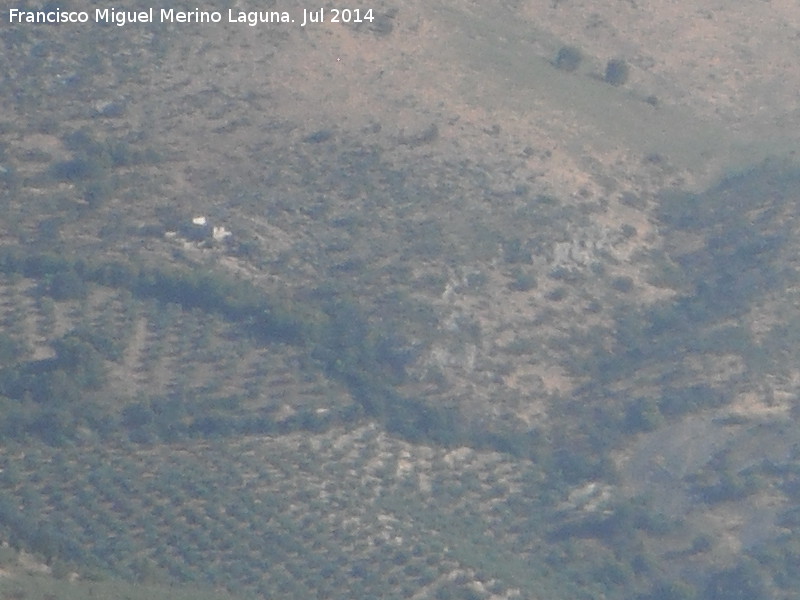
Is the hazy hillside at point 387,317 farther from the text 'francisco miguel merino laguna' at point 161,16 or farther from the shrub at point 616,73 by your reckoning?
the text 'francisco miguel merino laguna' at point 161,16

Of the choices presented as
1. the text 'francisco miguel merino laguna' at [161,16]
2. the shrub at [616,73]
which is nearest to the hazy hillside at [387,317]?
the shrub at [616,73]

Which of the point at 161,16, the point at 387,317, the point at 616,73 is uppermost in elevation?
the point at 161,16

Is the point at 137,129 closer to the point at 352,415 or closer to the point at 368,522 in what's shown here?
the point at 352,415

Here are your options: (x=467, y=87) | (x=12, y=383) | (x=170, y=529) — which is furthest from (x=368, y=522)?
(x=467, y=87)

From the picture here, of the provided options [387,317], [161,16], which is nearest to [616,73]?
[161,16]

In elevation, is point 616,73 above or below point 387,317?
above

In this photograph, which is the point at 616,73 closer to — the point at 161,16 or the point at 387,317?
the point at 161,16
